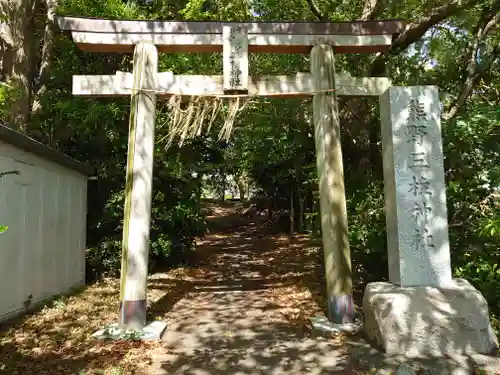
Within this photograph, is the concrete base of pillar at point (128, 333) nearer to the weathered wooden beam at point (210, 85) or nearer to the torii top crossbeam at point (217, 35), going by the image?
the weathered wooden beam at point (210, 85)

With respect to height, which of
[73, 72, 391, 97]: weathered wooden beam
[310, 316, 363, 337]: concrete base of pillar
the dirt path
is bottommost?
the dirt path

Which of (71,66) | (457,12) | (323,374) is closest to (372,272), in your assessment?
(323,374)

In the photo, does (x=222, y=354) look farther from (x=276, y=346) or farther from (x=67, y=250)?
(x=67, y=250)

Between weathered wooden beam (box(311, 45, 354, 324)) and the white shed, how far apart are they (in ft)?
14.7

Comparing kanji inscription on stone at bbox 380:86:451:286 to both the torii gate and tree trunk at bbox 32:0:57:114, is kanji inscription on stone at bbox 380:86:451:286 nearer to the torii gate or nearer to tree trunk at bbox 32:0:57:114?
the torii gate

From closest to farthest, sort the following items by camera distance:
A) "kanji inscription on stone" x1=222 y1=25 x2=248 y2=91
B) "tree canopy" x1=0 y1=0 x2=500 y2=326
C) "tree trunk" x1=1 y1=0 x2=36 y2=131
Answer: "kanji inscription on stone" x1=222 y1=25 x2=248 y2=91
"tree canopy" x1=0 y1=0 x2=500 y2=326
"tree trunk" x1=1 y1=0 x2=36 y2=131

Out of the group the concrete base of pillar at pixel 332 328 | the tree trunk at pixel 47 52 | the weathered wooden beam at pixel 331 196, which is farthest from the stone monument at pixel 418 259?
the tree trunk at pixel 47 52

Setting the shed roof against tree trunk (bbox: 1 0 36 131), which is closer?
the shed roof

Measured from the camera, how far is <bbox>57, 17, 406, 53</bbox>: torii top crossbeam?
18.6ft

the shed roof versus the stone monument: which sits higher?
the shed roof

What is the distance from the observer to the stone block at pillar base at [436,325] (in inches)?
174

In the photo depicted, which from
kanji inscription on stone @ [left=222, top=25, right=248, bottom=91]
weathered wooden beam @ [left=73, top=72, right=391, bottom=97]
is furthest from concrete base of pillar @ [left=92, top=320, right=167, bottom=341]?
kanji inscription on stone @ [left=222, top=25, right=248, bottom=91]

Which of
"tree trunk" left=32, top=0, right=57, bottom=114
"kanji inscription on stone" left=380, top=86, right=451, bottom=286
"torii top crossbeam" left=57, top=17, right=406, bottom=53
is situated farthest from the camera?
"tree trunk" left=32, top=0, right=57, bottom=114

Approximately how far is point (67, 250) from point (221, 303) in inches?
133
